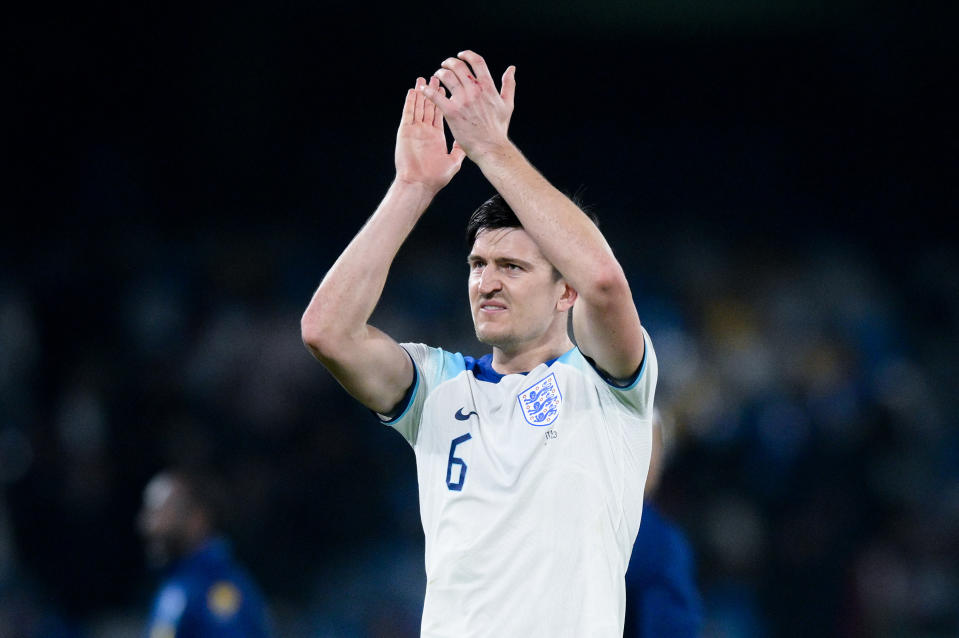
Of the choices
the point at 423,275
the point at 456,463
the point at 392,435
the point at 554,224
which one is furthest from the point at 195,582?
the point at 423,275

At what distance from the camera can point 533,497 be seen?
2.78 m

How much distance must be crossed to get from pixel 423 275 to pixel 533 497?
763cm

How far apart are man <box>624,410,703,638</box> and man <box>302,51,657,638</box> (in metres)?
0.80

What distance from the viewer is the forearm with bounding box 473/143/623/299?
8.78 ft

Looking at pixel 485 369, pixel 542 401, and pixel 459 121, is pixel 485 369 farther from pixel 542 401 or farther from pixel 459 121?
pixel 459 121

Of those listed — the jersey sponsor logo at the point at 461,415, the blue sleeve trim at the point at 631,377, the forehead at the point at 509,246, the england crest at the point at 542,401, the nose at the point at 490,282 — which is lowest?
the jersey sponsor logo at the point at 461,415

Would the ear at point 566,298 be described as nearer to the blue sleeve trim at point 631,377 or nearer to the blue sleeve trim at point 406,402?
the blue sleeve trim at point 631,377

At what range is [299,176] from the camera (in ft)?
35.1

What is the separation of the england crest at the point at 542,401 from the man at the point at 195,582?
3294mm

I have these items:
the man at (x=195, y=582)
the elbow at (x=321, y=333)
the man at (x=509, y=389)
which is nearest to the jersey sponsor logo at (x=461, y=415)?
the man at (x=509, y=389)

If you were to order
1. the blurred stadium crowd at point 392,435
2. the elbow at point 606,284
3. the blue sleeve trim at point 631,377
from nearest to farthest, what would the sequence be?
the elbow at point 606,284 < the blue sleeve trim at point 631,377 < the blurred stadium crowd at point 392,435

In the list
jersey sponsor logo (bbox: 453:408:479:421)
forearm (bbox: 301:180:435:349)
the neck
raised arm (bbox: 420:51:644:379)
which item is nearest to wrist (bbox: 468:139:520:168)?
raised arm (bbox: 420:51:644:379)

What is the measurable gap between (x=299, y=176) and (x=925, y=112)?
637cm

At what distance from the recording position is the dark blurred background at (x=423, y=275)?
877 cm
